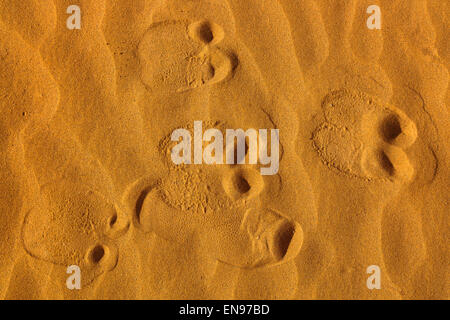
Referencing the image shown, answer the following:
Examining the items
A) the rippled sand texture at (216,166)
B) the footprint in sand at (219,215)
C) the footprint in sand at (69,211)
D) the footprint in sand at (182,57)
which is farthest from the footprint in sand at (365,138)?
the footprint in sand at (69,211)

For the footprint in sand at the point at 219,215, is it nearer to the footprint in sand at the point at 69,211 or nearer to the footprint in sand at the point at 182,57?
the footprint in sand at the point at 69,211

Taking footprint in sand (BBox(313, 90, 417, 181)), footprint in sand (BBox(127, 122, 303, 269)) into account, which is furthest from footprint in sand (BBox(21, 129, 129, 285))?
footprint in sand (BBox(313, 90, 417, 181))

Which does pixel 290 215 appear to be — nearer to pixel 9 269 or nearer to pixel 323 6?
pixel 323 6

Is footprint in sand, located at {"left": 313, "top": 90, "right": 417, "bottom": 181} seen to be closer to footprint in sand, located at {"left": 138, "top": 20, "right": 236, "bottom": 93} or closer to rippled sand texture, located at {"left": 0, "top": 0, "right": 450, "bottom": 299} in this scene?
rippled sand texture, located at {"left": 0, "top": 0, "right": 450, "bottom": 299}

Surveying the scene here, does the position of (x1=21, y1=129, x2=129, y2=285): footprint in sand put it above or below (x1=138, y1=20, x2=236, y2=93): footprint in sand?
below

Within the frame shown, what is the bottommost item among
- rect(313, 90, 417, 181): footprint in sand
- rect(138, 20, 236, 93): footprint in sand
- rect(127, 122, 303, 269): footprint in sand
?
rect(127, 122, 303, 269): footprint in sand

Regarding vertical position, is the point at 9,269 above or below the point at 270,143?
Answer: below

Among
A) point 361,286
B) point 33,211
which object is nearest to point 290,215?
point 361,286
